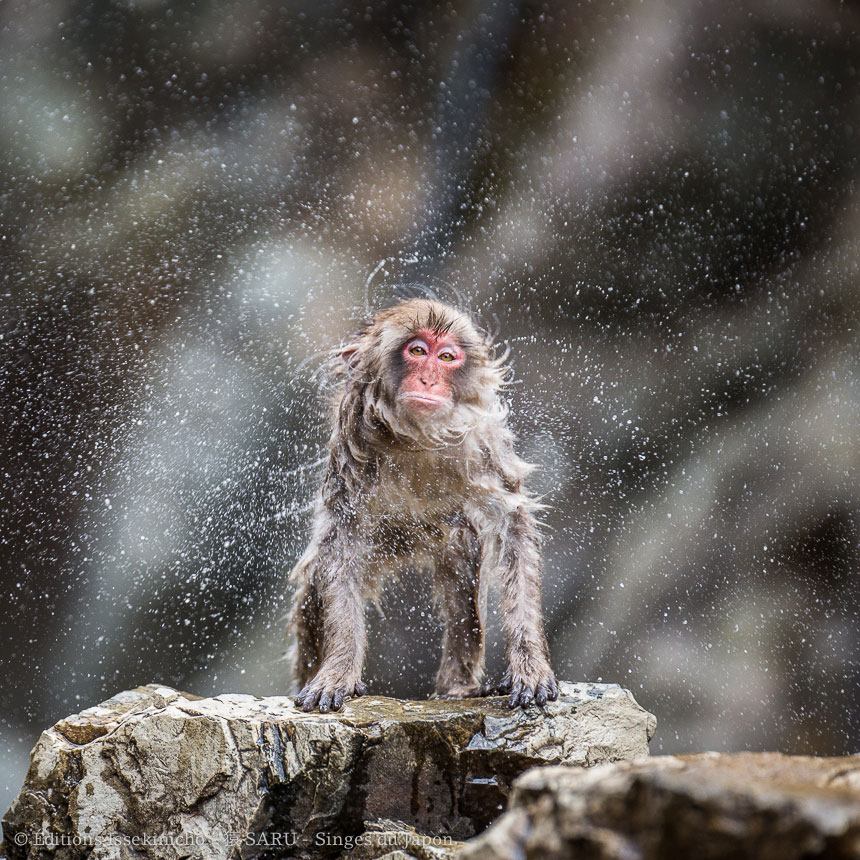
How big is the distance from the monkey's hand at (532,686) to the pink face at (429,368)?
1101mm

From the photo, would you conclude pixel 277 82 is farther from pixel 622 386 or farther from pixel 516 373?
pixel 622 386

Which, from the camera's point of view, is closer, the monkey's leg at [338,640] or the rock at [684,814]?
the rock at [684,814]

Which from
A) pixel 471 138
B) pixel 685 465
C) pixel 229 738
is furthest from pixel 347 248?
pixel 229 738

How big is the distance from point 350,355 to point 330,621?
1.21 m

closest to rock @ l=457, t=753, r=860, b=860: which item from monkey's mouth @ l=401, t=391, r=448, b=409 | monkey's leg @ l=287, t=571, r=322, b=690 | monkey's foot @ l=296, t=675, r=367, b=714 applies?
monkey's foot @ l=296, t=675, r=367, b=714

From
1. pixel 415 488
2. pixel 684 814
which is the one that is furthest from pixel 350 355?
pixel 684 814

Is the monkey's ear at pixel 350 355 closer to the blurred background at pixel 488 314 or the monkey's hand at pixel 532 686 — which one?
the blurred background at pixel 488 314

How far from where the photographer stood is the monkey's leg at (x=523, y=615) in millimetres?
3078

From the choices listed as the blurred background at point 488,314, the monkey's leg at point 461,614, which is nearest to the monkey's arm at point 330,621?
the monkey's leg at point 461,614

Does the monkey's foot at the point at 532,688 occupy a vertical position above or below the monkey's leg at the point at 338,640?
below

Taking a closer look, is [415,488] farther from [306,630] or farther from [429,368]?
[306,630]

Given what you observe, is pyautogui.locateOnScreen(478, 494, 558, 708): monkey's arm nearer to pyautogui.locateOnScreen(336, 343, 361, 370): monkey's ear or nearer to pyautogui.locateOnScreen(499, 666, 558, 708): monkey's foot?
pyautogui.locateOnScreen(499, 666, 558, 708): monkey's foot

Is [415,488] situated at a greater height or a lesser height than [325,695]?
greater

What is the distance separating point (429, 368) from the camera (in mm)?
3436
